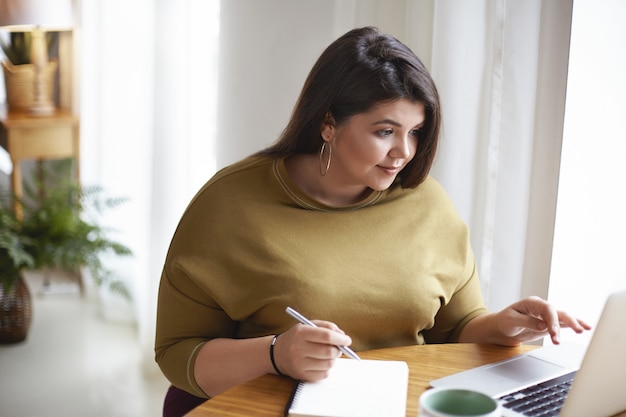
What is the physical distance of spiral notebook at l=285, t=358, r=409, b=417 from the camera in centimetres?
108

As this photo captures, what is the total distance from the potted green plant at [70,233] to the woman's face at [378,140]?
1.83 meters

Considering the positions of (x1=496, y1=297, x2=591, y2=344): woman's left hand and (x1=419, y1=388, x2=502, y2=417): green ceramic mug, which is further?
(x1=496, y1=297, x2=591, y2=344): woman's left hand

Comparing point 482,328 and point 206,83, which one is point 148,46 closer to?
point 206,83

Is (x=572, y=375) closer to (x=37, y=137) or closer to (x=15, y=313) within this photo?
(x=15, y=313)

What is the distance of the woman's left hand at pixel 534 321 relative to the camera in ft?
4.45

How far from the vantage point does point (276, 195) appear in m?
1.54

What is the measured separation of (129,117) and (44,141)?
23.1 inches

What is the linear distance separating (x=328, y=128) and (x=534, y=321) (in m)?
0.50

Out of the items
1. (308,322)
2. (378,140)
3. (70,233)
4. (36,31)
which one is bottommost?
(70,233)

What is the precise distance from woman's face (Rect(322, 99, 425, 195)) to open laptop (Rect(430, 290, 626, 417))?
40 cm

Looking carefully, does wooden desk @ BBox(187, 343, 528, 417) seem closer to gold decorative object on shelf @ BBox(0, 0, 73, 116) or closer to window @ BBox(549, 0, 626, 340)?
window @ BBox(549, 0, 626, 340)

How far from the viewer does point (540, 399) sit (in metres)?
1.18

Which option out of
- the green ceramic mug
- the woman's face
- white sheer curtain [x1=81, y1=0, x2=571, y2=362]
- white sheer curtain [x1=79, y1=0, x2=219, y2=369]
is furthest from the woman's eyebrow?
white sheer curtain [x1=79, y1=0, x2=219, y2=369]

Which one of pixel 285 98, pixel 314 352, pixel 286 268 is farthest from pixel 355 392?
pixel 285 98
